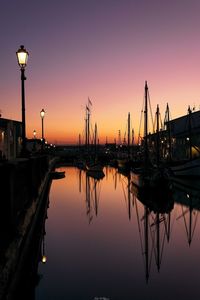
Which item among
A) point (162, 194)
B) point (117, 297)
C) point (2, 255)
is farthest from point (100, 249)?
point (162, 194)

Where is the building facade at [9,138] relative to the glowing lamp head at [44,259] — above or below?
above

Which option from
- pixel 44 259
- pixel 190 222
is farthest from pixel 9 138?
pixel 44 259

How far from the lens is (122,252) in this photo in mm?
17203

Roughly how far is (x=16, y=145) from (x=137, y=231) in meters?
38.3

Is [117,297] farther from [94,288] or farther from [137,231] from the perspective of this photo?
[137,231]

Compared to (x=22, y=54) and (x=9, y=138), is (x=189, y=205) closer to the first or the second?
(x=22, y=54)

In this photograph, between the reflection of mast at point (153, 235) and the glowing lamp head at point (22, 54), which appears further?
the reflection of mast at point (153, 235)

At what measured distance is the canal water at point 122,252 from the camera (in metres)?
12.1

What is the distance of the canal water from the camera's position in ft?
39.7

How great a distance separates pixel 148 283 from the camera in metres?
13.0

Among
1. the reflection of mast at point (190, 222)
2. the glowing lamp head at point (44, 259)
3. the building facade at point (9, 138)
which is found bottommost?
the reflection of mast at point (190, 222)

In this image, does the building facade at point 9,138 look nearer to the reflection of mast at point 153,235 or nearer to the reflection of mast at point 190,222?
the reflection of mast at point 153,235

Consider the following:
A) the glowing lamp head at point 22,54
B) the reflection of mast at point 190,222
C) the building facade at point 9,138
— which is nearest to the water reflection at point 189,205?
the reflection of mast at point 190,222

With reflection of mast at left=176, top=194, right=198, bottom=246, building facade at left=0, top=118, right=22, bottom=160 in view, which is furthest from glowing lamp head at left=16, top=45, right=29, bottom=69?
building facade at left=0, top=118, right=22, bottom=160
